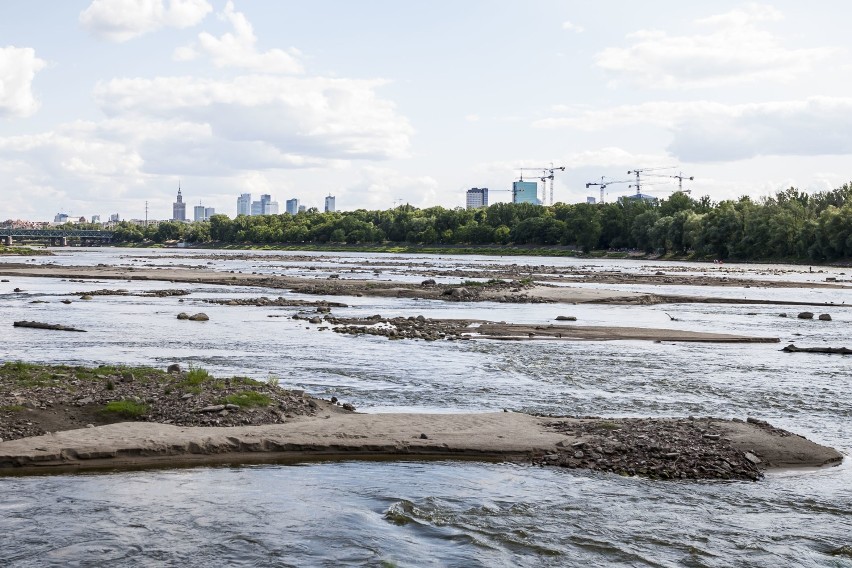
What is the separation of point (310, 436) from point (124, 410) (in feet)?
18.3

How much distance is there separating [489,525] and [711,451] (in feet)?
25.1

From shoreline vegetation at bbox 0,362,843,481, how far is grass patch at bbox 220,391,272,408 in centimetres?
4

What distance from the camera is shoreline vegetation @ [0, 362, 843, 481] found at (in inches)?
925

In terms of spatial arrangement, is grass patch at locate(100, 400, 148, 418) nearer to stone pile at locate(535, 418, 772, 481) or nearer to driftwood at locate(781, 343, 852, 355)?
stone pile at locate(535, 418, 772, 481)

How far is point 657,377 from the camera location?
3978 cm

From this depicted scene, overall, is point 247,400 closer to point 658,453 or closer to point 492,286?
point 658,453

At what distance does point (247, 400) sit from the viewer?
91.6 ft

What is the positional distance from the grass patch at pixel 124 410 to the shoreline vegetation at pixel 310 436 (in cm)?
3

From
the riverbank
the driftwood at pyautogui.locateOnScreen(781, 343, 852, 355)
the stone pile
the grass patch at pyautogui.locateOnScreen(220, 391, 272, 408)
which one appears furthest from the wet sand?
the riverbank

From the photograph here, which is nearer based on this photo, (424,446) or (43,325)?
(424,446)

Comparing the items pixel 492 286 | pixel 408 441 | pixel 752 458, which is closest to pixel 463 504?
pixel 408 441

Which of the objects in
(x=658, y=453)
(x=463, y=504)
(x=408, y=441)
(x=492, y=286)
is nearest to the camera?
(x=463, y=504)

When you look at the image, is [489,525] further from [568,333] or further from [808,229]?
[808,229]

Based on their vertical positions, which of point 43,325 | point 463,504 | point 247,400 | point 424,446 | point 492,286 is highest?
point 492,286
